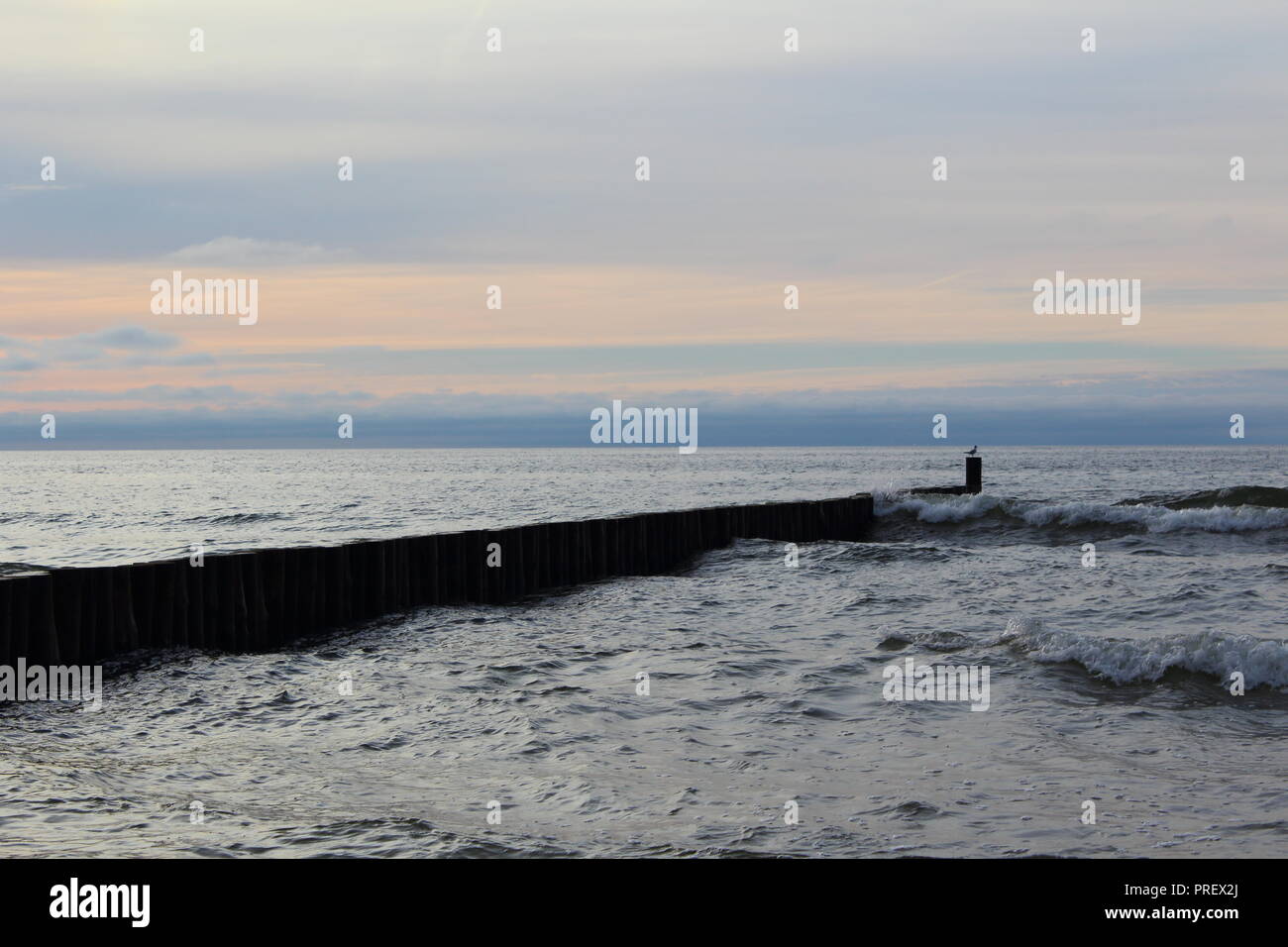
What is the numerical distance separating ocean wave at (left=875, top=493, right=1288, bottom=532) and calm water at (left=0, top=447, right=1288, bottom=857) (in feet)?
34.5

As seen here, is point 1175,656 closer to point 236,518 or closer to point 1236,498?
point 1236,498

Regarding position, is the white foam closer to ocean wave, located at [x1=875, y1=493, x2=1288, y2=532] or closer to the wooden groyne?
ocean wave, located at [x1=875, y1=493, x2=1288, y2=532]

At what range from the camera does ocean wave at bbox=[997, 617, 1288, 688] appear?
10.6 meters

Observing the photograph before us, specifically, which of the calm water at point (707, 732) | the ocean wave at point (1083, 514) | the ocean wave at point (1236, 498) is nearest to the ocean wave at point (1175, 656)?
the calm water at point (707, 732)

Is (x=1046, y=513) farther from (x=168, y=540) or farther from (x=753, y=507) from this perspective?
(x=168, y=540)

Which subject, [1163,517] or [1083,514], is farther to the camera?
[1083,514]

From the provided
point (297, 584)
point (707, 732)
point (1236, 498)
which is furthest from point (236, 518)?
point (707, 732)

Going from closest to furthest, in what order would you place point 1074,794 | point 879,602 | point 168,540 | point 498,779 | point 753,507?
1. point 1074,794
2. point 498,779
3. point 879,602
4. point 753,507
5. point 168,540

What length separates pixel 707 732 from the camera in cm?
888

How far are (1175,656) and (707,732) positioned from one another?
5.01m

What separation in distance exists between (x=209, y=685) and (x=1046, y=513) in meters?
25.1

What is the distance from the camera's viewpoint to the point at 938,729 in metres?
8.84

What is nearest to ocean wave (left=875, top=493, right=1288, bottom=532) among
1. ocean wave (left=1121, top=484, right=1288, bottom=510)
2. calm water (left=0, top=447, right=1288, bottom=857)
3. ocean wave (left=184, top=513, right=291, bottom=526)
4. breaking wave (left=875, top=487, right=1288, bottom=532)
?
breaking wave (left=875, top=487, right=1288, bottom=532)
